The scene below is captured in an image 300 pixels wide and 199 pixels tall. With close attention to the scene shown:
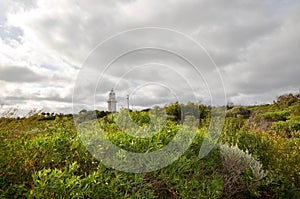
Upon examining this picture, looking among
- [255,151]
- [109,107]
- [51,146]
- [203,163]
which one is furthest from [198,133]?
[51,146]

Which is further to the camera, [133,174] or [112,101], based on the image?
[112,101]

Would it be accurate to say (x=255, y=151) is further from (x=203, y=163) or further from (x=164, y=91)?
(x=164, y=91)

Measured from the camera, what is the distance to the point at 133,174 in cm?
369

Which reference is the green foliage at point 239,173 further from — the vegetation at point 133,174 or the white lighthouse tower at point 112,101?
the white lighthouse tower at point 112,101

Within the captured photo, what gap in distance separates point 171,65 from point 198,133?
111cm

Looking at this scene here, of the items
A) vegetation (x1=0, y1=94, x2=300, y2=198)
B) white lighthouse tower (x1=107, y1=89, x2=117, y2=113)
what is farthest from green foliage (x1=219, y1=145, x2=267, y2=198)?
white lighthouse tower (x1=107, y1=89, x2=117, y2=113)

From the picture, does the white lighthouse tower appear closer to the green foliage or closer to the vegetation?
the vegetation

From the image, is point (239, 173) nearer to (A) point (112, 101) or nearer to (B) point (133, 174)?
(B) point (133, 174)

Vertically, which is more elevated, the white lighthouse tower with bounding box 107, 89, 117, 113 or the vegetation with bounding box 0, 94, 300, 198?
the white lighthouse tower with bounding box 107, 89, 117, 113

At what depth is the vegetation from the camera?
325cm

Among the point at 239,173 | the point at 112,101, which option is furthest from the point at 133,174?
the point at 239,173

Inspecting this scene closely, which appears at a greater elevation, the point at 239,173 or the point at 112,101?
the point at 112,101

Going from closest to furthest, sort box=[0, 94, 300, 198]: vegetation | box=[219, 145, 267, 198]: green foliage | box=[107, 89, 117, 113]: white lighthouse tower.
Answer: box=[0, 94, 300, 198]: vegetation → box=[219, 145, 267, 198]: green foliage → box=[107, 89, 117, 113]: white lighthouse tower

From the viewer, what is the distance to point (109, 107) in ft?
16.5
